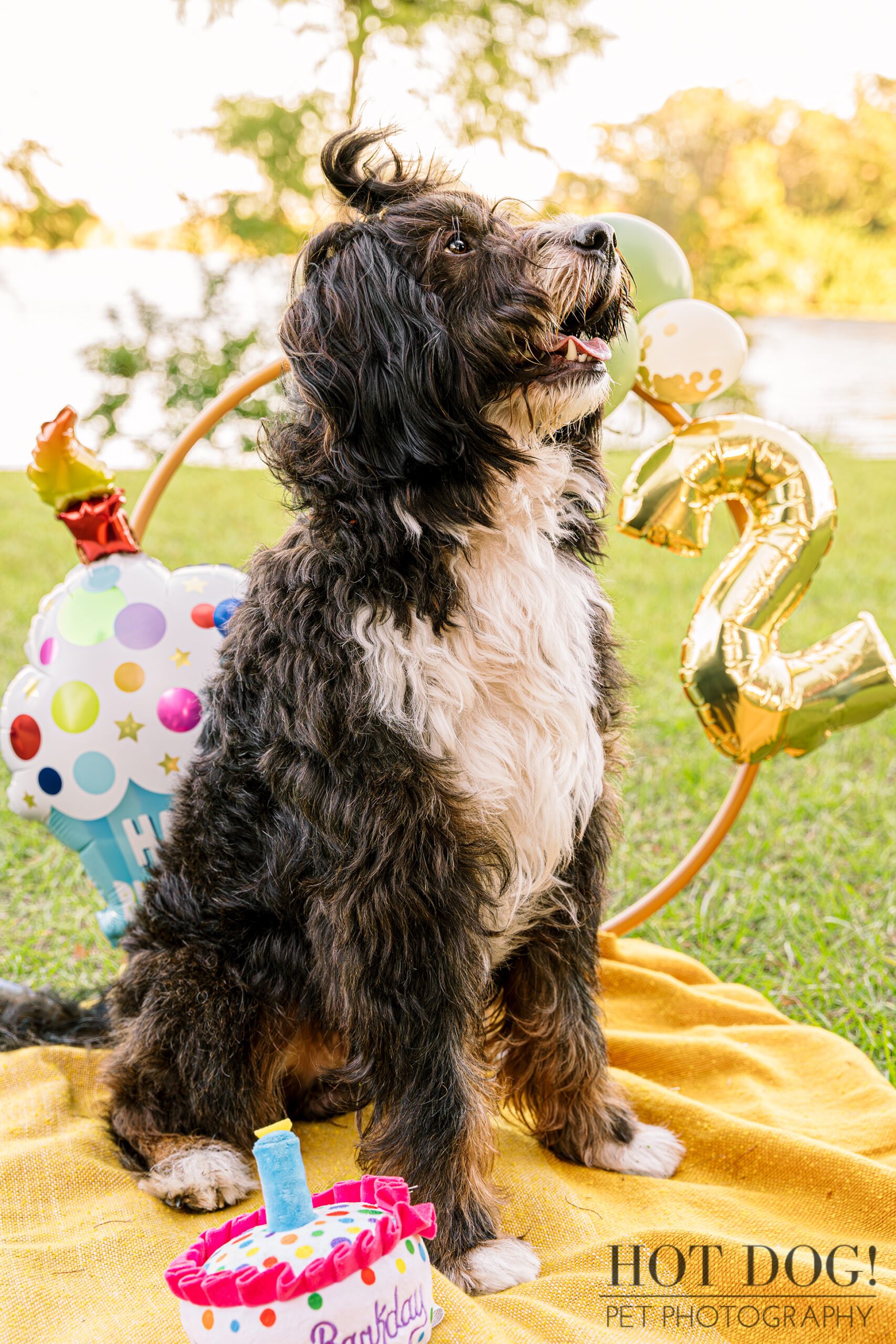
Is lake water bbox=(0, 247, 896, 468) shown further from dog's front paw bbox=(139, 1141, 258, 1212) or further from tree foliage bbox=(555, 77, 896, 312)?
dog's front paw bbox=(139, 1141, 258, 1212)

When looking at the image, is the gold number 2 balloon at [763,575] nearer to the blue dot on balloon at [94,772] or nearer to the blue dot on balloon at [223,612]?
the blue dot on balloon at [223,612]

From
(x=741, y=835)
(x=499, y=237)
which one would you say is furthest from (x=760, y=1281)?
(x=741, y=835)

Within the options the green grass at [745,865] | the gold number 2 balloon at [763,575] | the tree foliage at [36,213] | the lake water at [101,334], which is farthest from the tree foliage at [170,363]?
the gold number 2 balloon at [763,575]

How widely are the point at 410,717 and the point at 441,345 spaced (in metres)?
0.58

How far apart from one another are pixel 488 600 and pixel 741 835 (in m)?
2.54

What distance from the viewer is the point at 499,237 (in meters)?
1.68

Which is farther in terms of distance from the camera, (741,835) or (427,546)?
(741,835)

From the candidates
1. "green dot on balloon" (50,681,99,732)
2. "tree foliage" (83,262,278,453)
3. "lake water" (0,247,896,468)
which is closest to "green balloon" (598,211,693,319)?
"green dot on balloon" (50,681,99,732)

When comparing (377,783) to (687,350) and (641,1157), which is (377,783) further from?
(687,350)

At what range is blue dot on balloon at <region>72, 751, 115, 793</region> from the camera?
2.50 m

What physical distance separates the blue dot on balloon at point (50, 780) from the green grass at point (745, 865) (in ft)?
2.75

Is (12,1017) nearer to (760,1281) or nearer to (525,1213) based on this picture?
(525,1213)

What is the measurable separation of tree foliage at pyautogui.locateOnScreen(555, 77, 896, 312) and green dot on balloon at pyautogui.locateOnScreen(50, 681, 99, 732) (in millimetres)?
8121

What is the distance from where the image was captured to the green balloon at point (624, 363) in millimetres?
2059
